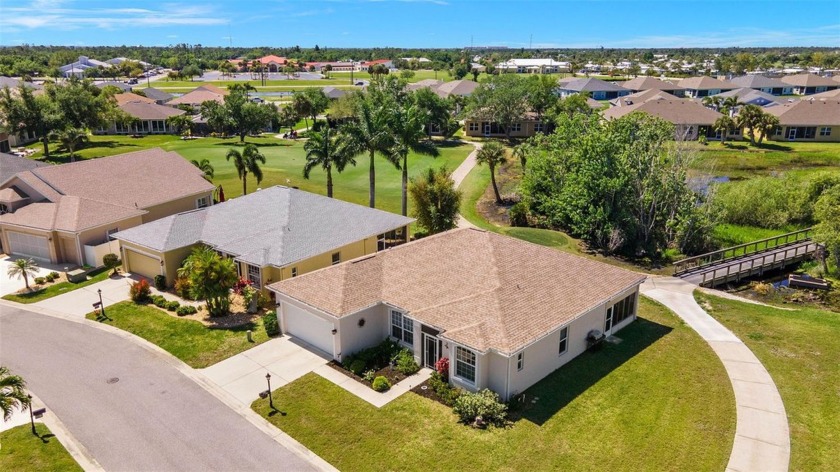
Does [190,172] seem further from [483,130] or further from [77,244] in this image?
[483,130]

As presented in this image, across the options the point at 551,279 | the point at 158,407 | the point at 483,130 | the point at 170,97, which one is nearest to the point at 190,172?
the point at 158,407

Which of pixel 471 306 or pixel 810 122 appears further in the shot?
pixel 810 122

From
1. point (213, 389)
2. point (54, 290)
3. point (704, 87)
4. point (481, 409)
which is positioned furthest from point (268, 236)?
point (704, 87)

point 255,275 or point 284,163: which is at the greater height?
point 284,163

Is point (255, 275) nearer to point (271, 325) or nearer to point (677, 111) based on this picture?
point (271, 325)

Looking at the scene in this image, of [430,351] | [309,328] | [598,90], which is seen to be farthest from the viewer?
[598,90]

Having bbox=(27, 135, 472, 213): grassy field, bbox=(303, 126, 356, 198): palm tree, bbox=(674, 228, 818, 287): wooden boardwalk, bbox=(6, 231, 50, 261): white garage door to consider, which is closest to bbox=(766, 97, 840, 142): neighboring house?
bbox=(27, 135, 472, 213): grassy field
